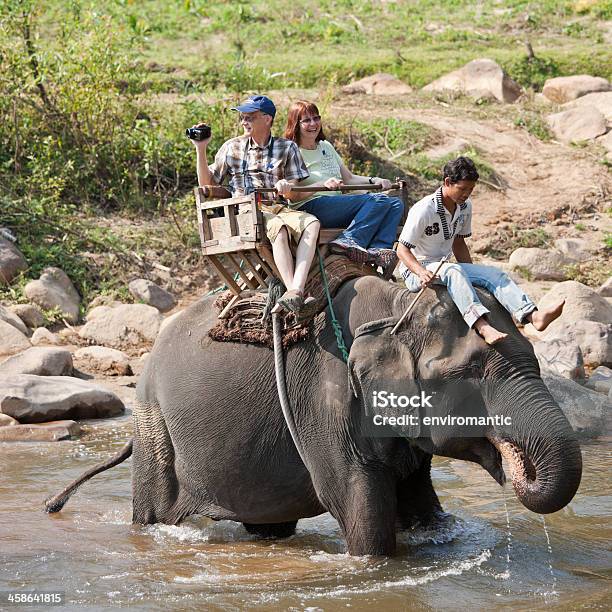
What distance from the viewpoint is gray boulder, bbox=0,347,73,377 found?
998cm

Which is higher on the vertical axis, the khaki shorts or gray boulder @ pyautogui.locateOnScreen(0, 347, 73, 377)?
the khaki shorts

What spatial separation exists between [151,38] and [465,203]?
50.9ft

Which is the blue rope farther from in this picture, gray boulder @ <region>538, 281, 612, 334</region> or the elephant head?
gray boulder @ <region>538, 281, 612, 334</region>

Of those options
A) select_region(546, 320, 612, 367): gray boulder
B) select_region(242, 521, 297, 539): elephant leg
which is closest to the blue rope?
select_region(242, 521, 297, 539): elephant leg

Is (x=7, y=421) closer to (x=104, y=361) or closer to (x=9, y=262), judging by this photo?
(x=104, y=361)

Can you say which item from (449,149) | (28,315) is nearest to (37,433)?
(28,315)

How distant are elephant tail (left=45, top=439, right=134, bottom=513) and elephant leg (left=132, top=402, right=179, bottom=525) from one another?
28 cm

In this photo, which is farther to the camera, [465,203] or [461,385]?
[465,203]

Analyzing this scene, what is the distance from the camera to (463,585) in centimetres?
580

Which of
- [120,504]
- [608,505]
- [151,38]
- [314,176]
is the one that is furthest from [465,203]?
[151,38]

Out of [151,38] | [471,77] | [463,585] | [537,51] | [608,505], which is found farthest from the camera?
[151,38]

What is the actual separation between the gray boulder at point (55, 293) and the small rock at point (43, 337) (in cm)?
45

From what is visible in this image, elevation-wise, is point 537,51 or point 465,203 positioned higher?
point 537,51

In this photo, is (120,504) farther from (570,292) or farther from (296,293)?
(570,292)
